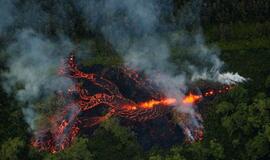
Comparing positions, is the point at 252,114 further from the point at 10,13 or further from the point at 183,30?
the point at 10,13

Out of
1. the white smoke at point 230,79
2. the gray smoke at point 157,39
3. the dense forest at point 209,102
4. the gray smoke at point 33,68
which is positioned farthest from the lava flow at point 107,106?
the gray smoke at point 33,68

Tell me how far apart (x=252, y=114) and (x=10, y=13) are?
32.9 metres

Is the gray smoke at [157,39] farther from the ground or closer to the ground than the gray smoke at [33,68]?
farther from the ground

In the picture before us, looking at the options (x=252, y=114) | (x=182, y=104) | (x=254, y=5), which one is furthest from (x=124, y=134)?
(x=254, y=5)

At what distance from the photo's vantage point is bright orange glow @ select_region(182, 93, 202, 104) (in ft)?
212

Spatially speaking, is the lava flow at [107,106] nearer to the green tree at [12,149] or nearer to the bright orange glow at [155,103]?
the bright orange glow at [155,103]

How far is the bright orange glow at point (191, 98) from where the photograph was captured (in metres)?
64.5

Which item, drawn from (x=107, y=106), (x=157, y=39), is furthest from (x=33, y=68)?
(x=157, y=39)

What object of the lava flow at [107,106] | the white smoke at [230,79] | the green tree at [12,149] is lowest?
the green tree at [12,149]

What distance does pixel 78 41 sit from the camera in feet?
242

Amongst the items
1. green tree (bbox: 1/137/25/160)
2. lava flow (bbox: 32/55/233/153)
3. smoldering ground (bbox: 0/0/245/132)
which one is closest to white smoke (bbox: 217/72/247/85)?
smoldering ground (bbox: 0/0/245/132)

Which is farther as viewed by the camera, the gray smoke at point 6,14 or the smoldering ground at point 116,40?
the gray smoke at point 6,14

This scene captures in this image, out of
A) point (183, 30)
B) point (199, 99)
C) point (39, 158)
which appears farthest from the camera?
point (183, 30)

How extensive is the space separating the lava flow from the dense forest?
1232mm
